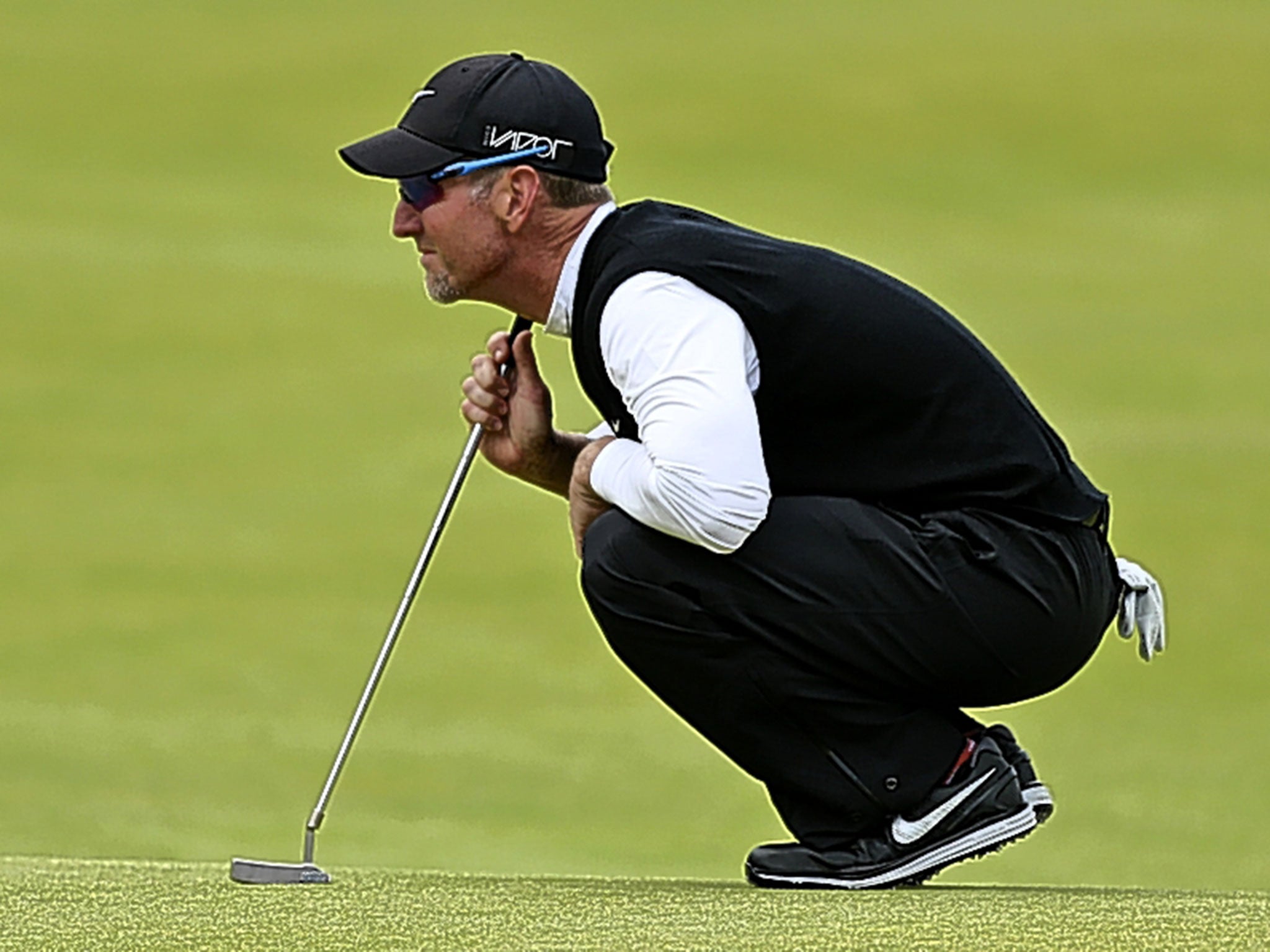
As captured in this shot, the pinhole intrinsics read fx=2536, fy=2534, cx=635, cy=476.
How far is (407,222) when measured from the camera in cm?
273

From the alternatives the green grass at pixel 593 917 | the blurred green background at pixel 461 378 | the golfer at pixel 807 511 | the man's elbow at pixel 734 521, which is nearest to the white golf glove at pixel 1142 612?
the golfer at pixel 807 511

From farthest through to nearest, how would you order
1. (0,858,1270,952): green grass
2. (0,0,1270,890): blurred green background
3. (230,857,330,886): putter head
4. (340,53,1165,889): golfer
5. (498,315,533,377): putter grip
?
(0,0,1270,890): blurred green background < (498,315,533,377): putter grip < (230,857,330,886): putter head < (340,53,1165,889): golfer < (0,858,1270,952): green grass

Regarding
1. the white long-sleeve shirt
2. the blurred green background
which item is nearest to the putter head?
the white long-sleeve shirt

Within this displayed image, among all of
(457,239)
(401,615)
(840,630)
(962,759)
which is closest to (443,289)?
(457,239)

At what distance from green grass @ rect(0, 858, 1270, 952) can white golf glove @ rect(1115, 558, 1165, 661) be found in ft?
1.08

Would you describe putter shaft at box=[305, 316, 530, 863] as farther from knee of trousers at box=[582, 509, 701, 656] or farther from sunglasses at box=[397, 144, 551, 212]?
knee of trousers at box=[582, 509, 701, 656]

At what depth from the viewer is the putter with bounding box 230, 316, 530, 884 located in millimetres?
2650

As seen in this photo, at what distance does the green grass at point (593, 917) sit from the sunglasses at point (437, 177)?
720 mm

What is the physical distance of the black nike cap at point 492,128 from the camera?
8.73 feet

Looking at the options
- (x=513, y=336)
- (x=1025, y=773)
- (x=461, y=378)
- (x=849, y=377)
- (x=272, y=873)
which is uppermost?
(x=461, y=378)

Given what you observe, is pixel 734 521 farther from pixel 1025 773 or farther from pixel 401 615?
pixel 401 615

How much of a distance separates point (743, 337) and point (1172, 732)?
3397 mm

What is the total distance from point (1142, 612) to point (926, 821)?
1.26ft

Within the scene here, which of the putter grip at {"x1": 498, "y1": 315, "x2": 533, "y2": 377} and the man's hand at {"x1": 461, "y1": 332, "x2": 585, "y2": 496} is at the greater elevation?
the putter grip at {"x1": 498, "y1": 315, "x2": 533, "y2": 377}
